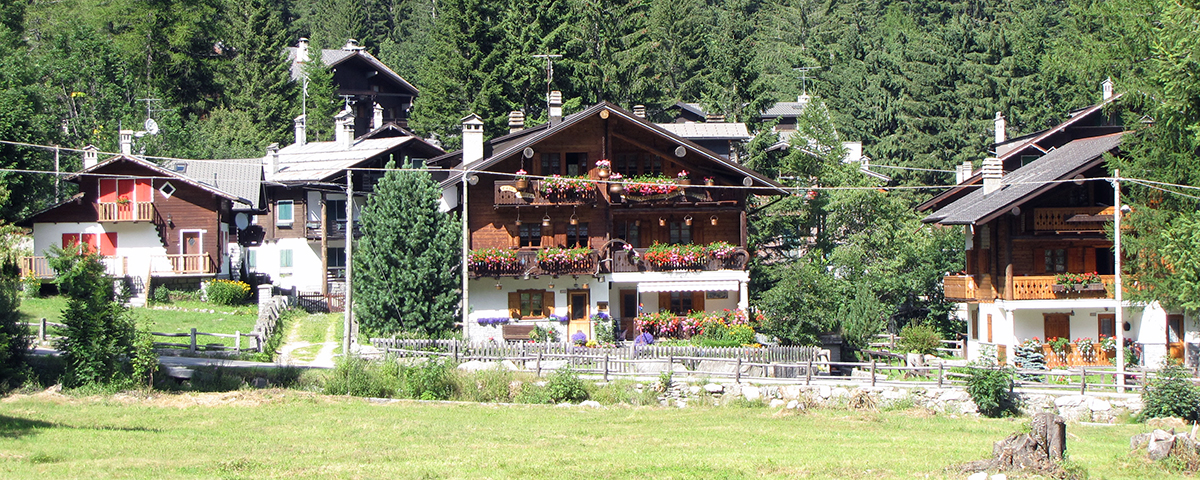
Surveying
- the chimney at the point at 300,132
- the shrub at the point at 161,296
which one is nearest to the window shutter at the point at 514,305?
the shrub at the point at 161,296

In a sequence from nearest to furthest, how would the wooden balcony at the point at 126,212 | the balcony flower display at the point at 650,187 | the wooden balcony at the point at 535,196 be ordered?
1. the wooden balcony at the point at 535,196
2. the balcony flower display at the point at 650,187
3. the wooden balcony at the point at 126,212

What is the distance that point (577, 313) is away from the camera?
41.5 meters

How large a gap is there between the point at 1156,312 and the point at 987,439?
650 inches

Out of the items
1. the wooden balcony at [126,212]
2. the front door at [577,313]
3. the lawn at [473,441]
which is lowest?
the lawn at [473,441]

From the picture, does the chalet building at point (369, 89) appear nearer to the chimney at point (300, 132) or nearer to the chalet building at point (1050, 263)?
the chimney at point (300, 132)

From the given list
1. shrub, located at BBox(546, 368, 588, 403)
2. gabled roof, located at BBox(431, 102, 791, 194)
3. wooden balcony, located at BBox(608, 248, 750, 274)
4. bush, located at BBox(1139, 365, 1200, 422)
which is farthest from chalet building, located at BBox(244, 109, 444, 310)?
→ bush, located at BBox(1139, 365, 1200, 422)

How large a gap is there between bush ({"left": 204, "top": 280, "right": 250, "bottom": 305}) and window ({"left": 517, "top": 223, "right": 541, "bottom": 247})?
514 inches

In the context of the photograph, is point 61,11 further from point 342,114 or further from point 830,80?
point 830,80

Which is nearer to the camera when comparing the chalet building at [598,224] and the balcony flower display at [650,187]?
the chalet building at [598,224]

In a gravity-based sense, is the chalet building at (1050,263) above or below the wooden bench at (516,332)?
above

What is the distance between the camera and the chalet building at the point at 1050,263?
38.6m

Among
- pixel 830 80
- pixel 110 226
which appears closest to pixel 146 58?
pixel 110 226

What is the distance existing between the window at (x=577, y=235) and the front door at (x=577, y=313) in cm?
186

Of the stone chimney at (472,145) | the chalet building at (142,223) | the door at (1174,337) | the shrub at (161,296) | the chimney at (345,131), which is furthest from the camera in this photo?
the chimney at (345,131)
